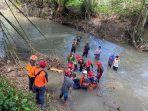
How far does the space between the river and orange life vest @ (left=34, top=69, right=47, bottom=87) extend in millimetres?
1088

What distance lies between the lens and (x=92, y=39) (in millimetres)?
29062

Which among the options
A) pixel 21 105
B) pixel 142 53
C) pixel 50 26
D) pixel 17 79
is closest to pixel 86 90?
pixel 17 79

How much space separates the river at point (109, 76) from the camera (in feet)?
53.6

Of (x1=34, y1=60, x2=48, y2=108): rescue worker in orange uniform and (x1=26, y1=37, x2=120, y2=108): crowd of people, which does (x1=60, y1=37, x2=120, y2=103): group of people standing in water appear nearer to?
(x1=26, y1=37, x2=120, y2=108): crowd of people

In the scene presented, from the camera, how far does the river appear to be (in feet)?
53.6

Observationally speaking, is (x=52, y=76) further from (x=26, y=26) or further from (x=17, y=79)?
(x=26, y=26)

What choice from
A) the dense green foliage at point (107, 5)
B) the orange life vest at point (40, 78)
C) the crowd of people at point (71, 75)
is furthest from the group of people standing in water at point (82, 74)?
the dense green foliage at point (107, 5)

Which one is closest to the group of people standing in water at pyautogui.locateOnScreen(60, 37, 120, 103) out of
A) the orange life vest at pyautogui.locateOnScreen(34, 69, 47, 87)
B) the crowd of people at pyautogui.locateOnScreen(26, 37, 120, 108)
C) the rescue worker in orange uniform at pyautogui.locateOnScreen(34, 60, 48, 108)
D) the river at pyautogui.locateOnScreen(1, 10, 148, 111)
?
the crowd of people at pyautogui.locateOnScreen(26, 37, 120, 108)

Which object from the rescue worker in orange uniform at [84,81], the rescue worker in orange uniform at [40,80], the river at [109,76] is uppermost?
the rescue worker in orange uniform at [40,80]

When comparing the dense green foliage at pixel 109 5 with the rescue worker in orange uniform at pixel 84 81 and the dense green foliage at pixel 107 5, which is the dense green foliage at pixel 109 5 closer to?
the dense green foliage at pixel 107 5

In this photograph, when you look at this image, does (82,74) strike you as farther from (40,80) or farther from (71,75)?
(40,80)

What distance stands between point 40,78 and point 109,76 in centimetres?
834

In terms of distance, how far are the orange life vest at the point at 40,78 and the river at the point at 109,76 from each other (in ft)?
3.57

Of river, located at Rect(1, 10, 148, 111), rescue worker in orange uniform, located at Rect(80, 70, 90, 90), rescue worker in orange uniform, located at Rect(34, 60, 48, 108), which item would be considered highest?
rescue worker in orange uniform, located at Rect(34, 60, 48, 108)
